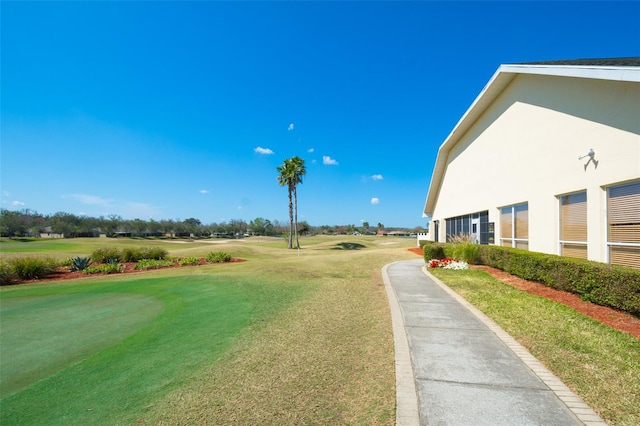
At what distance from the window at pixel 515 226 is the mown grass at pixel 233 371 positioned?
881 cm

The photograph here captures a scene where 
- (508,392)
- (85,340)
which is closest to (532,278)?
(508,392)

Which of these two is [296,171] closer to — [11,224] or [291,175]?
[291,175]

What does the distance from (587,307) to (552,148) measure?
6349 millimetres

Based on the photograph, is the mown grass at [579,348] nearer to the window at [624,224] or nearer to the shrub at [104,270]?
the window at [624,224]

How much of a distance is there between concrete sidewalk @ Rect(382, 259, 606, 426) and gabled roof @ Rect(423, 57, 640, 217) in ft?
21.3

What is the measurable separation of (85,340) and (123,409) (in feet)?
10.5

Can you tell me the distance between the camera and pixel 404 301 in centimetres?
808

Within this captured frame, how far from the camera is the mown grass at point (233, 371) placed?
3.32m

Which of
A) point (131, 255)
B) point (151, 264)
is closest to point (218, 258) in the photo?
point (151, 264)

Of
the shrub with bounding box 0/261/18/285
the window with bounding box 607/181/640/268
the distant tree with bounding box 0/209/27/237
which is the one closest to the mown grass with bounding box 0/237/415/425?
the window with bounding box 607/181/640/268

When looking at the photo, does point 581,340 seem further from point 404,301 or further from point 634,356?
point 404,301

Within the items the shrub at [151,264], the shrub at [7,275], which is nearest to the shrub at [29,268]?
the shrub at [7,275]

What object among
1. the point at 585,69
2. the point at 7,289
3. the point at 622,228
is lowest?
the point at 7,289

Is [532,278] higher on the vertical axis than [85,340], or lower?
higher
